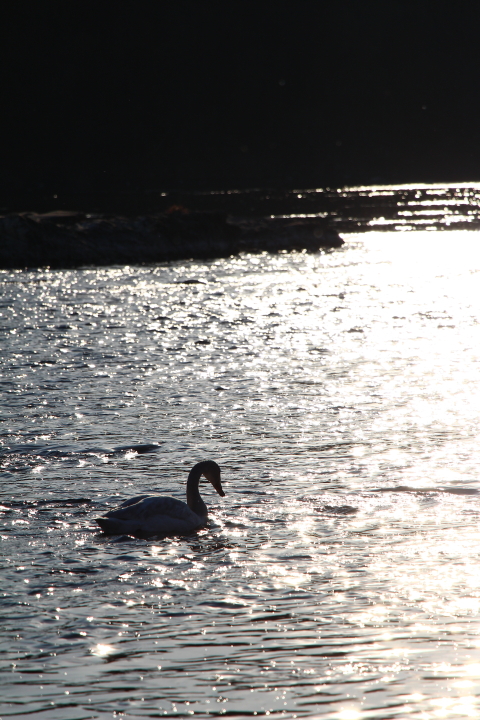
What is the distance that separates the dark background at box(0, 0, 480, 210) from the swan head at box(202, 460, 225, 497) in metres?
98.0

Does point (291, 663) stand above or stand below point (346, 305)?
below

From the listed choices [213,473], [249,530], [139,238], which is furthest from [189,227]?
[249,530]

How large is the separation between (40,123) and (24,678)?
144826 millimetres

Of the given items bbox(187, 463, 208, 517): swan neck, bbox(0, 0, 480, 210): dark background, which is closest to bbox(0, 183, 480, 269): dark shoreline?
bbox(0, 0, 480, 210): dark background

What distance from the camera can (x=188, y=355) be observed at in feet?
65.3

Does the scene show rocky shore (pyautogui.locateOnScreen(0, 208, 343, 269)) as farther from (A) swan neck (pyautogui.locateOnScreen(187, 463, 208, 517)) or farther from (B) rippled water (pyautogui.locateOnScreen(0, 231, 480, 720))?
(A) swan neck (pyautogui.locateOnScreen(187, 463, 208, 517))

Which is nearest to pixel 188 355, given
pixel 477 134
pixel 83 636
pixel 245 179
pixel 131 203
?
pixel 83 636

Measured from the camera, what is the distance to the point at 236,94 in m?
167

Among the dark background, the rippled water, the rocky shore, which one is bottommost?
the rippled water

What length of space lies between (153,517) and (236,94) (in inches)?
6499

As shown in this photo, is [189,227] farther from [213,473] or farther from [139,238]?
[213,473]

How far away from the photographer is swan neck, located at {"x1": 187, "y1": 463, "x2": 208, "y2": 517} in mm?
9445

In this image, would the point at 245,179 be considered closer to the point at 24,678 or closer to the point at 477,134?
the point at 477,134

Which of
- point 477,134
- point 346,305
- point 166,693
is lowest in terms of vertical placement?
point 166,693
